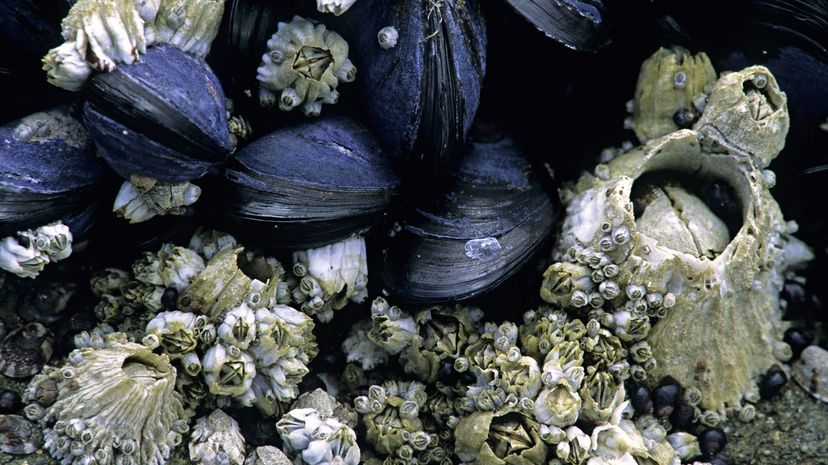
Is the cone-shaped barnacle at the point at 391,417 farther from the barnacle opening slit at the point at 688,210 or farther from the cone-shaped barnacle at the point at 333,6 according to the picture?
the cone-shaped barnacle at the point at 333,6

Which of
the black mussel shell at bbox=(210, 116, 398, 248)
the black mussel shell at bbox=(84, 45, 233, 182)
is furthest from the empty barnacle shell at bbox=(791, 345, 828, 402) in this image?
the black mussel shell at bbox=(84, 45, 233, 182)

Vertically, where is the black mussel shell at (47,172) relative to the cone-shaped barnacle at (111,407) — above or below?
above

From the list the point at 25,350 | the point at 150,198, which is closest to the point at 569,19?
the point at 150,198

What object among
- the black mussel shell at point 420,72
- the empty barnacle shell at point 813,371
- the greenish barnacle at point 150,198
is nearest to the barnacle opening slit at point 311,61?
the black mussel shell at point 420,72

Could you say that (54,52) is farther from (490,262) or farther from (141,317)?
(490,262)

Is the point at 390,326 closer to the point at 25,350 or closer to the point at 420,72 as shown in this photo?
the point at 420,72

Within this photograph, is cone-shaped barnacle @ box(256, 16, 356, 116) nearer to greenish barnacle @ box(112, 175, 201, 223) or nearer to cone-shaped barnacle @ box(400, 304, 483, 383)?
greenish barnacle @ box(112, 175, 201, 223)
